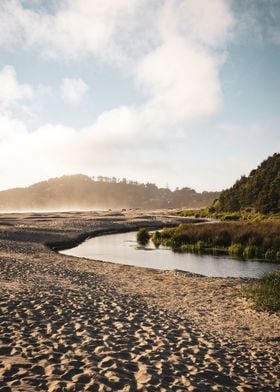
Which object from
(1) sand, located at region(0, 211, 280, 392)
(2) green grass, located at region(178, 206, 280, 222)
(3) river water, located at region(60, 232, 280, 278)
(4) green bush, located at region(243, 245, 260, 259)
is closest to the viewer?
(1) sand, located at region(0, 211, 280, 392)

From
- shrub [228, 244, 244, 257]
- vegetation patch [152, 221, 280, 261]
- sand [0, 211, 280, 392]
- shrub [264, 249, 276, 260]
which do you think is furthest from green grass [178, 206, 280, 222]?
sand [0, 211, 280, 392]

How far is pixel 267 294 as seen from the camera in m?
17.1

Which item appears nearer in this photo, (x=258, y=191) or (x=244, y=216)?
(x=244, y=216)

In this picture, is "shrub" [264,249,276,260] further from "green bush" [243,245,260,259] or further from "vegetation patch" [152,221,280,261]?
"green bush" [243,245,260,259]

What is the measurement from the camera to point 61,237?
50.3 meters

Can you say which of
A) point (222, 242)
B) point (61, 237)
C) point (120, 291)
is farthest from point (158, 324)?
point (61, 237)

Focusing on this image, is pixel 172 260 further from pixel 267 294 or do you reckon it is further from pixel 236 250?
pixel 267 294

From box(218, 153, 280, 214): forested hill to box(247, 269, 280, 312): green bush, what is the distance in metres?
65.5

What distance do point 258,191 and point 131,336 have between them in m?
88.3

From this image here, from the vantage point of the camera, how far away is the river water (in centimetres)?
2831

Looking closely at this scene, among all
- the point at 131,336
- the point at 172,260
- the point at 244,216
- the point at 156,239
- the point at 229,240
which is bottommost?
the point at 172,260

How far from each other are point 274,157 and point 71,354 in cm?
10082

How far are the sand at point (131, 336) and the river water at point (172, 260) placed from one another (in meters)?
6.50

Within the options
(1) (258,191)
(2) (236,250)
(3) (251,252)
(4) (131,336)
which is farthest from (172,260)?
(1) (258,191)
